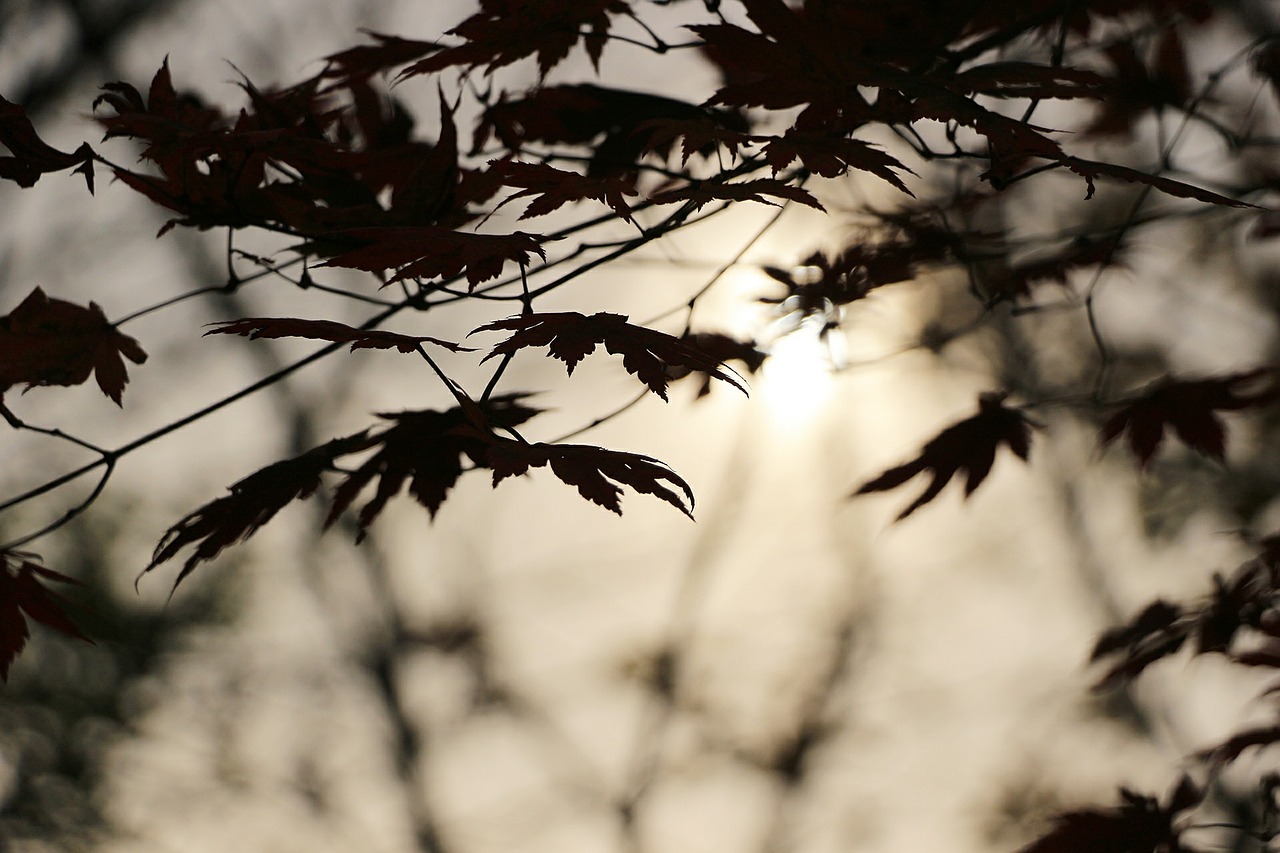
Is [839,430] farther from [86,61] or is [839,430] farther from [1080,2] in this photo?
[86,61]

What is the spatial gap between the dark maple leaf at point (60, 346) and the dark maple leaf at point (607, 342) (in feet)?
1.51

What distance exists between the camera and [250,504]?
2.20ft

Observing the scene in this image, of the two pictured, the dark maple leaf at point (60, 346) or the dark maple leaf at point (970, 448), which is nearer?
the dark maple leaf at point (60, 346)

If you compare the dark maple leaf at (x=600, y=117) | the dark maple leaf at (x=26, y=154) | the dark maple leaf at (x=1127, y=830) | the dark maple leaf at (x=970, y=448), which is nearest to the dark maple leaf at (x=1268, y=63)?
the dark maple leaf at (x=970, y=448)

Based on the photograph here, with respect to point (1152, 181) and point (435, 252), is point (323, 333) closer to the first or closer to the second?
point (435, 252)

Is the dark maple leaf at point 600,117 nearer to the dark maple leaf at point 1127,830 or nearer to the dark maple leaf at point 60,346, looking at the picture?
the dark maple leaf at point 60,346

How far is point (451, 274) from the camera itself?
1.82 feet

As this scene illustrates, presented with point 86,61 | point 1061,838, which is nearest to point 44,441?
point 86,61

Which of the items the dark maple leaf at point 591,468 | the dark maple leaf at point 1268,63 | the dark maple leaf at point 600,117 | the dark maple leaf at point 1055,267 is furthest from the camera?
the dark maple leaf at point 1268,63

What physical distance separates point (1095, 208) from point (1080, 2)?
85.6 inches

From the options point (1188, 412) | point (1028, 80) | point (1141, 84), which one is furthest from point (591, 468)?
point (1141, 84)

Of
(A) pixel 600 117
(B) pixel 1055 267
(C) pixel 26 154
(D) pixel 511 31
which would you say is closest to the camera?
(C) pixel 26 154

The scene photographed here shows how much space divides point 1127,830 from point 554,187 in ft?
3.35

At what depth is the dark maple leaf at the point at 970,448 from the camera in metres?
0.95
